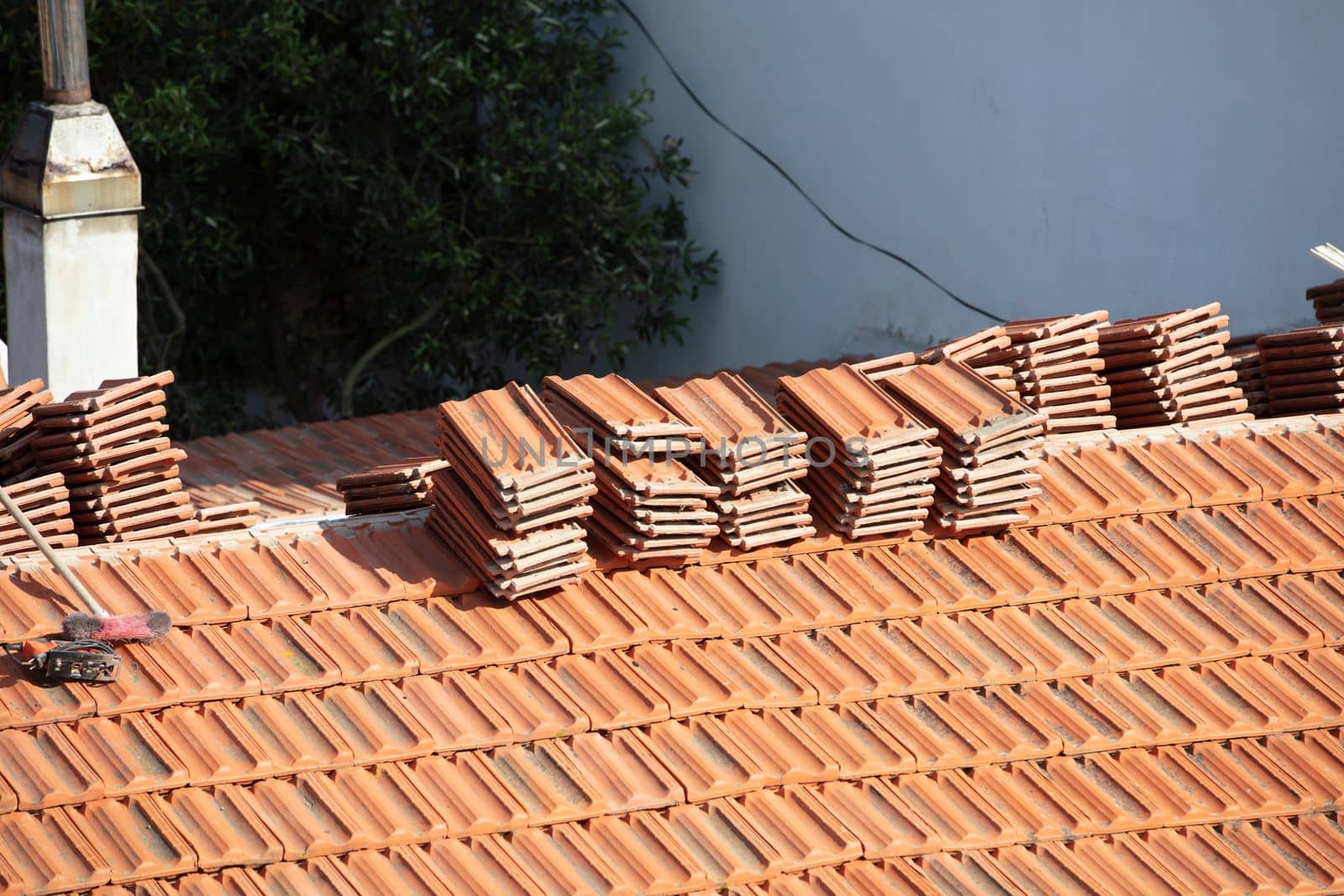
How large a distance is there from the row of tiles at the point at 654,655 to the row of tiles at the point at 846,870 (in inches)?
20.2

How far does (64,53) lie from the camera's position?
791 cm

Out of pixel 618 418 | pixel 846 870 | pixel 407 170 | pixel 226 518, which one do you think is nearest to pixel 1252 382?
pixel 618 418

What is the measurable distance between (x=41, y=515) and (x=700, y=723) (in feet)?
8.18

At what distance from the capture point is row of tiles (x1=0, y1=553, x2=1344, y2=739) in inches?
216

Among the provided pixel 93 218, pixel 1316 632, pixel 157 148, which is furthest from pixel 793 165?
pixel 1316 632

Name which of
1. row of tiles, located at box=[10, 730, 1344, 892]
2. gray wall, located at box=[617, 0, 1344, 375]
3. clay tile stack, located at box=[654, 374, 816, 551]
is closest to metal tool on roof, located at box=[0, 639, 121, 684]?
row of tiles, located at box=[10, 730, 1344, 892]

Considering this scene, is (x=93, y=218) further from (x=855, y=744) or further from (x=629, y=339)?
(x=629, y=339)

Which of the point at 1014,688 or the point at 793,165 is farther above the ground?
the point at 793,165

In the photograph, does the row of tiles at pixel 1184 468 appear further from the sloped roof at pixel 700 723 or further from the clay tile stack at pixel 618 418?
the clay tile stack at pixel 618 418

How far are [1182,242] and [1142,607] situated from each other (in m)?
5.18

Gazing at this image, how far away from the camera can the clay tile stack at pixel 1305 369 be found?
761cm

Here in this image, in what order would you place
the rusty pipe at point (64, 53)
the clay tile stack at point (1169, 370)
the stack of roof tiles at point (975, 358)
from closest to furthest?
the stack of roof tiles at point (975, 358) → the clay tile stack at point (1169, 370) → the rusty pipe at point (64, 53)

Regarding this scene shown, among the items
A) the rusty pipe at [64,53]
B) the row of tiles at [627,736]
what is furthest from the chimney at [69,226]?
the row of tiles at [627,736]

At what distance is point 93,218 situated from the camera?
25.7 ft
